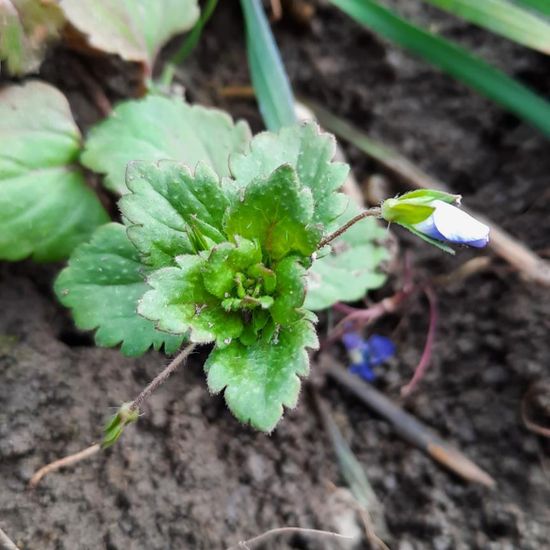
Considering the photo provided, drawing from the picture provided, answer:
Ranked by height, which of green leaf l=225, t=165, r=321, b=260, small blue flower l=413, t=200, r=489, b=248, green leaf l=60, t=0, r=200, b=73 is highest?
green leaf l=60, t=0, r=200, b=73

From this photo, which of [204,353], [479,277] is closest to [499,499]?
[479,277]

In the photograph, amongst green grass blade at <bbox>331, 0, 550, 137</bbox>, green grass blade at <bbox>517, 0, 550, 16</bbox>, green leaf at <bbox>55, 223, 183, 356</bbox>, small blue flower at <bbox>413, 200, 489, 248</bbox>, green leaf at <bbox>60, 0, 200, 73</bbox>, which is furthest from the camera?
green grass blade at <bbox>331, 0, 550, 137</bbox>

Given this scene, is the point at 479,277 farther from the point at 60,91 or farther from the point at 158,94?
the point at 60,91

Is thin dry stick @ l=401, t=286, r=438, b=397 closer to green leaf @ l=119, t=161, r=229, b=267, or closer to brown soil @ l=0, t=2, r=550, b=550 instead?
brown soil @ l=0, t=2, r=550, b=550

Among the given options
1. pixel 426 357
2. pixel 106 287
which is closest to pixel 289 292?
pixel 106 287

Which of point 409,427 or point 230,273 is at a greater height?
point 230,273

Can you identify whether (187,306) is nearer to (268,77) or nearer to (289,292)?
(289,292)

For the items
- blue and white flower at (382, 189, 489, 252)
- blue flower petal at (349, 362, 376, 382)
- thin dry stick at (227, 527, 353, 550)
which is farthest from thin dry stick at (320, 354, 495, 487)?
blue and white flower at (382, 189, 489, 252)

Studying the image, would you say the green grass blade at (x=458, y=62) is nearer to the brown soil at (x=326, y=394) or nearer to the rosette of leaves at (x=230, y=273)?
the brown soil at (x=326, y=394)
